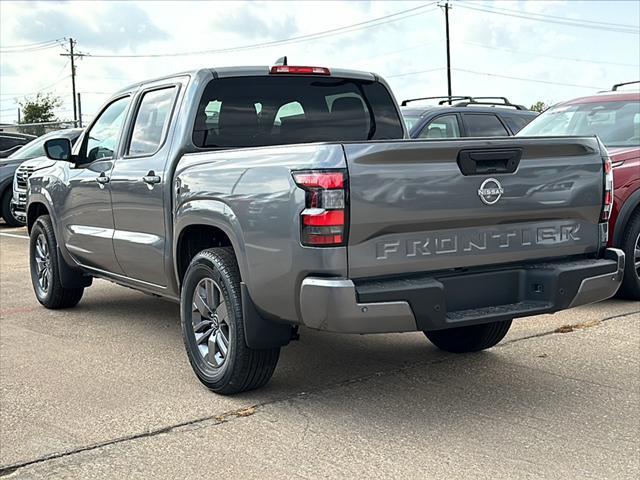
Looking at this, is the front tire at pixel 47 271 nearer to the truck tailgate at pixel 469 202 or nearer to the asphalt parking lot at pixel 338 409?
the asphalt parking lot at pixel 338 409

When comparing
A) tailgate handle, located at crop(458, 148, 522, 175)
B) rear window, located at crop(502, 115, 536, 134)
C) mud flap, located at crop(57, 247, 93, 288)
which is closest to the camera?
tailgate handle, located at crop(458, 148, 522, 175)

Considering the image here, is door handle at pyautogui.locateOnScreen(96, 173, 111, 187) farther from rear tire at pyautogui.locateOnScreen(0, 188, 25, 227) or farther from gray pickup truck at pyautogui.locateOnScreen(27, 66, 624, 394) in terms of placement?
rear tire at pyautogui.locateOnScreen(0, 188, 25, 227)

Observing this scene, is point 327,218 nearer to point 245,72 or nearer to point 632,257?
point 245,72

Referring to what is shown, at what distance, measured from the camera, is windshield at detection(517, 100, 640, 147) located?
8.01 m

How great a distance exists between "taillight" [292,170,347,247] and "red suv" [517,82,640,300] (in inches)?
156

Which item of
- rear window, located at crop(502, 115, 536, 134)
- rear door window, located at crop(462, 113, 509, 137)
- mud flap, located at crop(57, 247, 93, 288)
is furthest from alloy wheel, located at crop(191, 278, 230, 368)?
rear window, located at crop(502, 115, 536, 134)

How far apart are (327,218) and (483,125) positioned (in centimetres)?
772

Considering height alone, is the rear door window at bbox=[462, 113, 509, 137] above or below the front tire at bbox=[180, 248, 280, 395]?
above

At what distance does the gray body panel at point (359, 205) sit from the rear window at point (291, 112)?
97 mm

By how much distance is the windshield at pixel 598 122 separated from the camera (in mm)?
8008

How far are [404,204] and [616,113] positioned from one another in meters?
4.78

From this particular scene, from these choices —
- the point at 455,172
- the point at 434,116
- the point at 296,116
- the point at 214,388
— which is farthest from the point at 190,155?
the point at 434,116

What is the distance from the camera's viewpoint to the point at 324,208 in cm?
412

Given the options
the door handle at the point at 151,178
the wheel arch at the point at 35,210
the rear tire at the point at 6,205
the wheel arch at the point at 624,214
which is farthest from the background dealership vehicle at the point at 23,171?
the wheel arch at the point at 624,214
